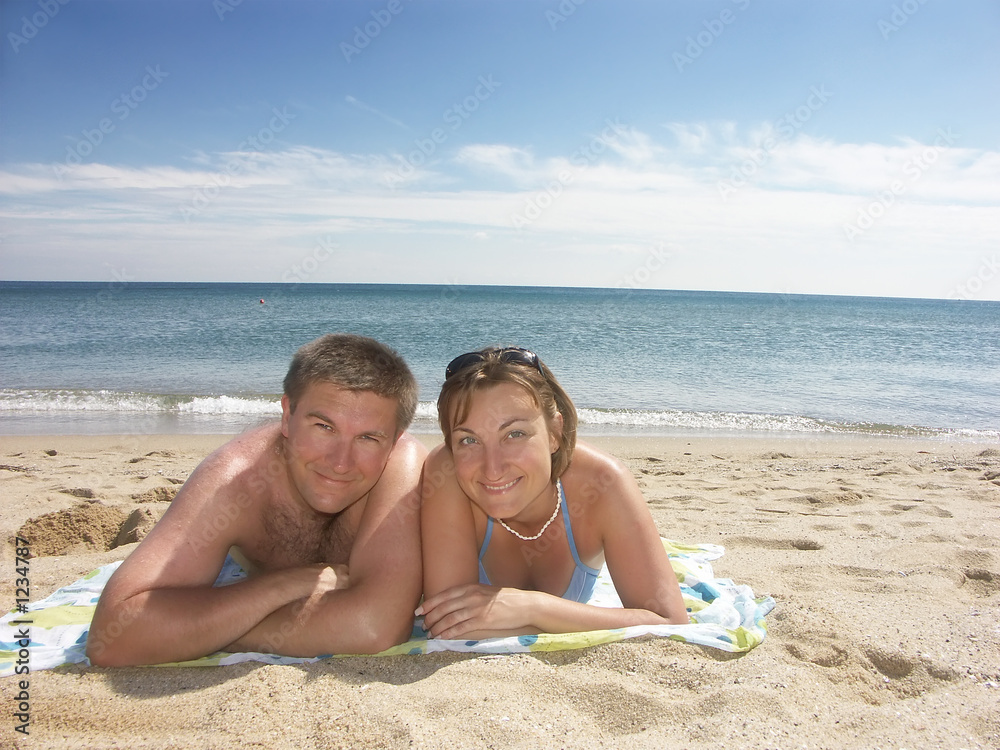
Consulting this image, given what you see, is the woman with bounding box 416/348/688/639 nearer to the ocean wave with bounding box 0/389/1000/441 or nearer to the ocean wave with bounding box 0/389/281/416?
the ocean wave with bounding box 0/389/1000/441

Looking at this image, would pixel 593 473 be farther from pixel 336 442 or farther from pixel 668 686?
pixel 336 442

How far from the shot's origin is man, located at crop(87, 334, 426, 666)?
2.63m

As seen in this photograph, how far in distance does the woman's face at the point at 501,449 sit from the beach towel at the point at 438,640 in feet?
1.97

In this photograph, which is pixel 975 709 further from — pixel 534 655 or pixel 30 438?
pixel 30 438

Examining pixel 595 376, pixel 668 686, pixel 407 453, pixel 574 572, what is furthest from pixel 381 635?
pixel 595 376

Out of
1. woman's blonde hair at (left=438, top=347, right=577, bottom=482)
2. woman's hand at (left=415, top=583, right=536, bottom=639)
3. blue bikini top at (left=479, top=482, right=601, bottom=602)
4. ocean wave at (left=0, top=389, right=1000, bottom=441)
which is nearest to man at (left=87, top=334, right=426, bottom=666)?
woman's hand at (left=415, top=583, right=536, bottom=639)

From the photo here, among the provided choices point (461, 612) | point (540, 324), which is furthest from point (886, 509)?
point (540, 324)

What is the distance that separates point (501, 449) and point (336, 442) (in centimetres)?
79

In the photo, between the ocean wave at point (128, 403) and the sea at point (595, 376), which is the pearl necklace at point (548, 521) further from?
the ocean wave at point (128, 403)

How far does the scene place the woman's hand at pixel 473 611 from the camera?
2.81 m

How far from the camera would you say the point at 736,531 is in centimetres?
508

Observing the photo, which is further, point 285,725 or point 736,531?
point 736,531

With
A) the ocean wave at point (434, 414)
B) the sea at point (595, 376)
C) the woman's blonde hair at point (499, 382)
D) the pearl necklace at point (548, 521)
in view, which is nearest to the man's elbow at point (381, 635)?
the pearl necklace at point (548, 521)

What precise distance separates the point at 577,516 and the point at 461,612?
2.56ft
